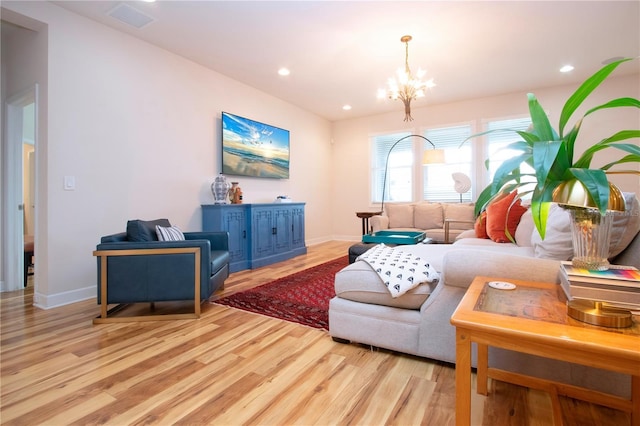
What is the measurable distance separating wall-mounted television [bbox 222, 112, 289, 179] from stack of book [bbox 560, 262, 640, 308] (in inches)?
159

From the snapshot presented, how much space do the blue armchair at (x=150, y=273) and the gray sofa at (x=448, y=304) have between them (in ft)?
3.79

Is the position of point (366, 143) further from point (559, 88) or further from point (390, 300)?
point (390, 300)

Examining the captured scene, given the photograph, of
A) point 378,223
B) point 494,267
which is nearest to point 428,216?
point 378,223

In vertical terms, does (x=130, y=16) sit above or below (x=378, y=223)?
above

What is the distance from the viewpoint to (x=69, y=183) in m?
2.83

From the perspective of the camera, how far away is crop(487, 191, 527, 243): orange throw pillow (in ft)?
9.20

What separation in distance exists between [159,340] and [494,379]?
6.59 feet

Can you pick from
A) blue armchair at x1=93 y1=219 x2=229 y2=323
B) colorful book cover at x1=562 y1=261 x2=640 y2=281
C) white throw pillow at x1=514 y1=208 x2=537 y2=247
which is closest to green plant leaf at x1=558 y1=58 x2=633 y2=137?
colorful book cover at x1=562 y1=261 x2=640 y2=281

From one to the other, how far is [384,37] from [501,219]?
90.7 inches

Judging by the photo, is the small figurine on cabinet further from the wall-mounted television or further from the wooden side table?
the wooden side table

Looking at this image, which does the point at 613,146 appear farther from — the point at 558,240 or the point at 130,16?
the point at 130,16

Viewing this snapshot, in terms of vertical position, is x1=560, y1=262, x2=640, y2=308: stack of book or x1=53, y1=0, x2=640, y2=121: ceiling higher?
x1=53, y1=0, x2=640, y2=121: ceiling

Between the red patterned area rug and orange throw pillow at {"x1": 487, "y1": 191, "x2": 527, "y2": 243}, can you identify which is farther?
orange throw pillow at {"x1": 487, "y1": 191, "x2": 527, "y2": 243}

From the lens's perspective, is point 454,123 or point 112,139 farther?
point 454,123
